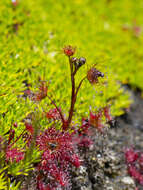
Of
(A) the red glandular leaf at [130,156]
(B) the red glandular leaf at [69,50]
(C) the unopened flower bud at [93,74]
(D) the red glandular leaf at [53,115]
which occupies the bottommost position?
(A) the red glandular leaf at [130,156]

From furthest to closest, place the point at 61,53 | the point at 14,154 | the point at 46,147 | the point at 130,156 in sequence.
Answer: the point at 130,156, the point at 61,53, the point at 46,147, the point at 14,154

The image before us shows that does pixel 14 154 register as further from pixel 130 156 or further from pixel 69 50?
pixel 130 156

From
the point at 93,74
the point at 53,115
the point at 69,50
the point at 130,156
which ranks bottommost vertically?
the point at 130,156

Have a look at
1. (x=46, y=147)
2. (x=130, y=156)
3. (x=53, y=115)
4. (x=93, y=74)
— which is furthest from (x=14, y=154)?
(x=130, y=156)

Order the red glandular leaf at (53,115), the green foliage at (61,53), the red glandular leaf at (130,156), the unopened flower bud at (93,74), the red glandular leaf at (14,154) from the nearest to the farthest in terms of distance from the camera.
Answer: the red glandular leaf at (14,154), the unopened flower bud at (93,74), the red glandular leaf at (53,115), the green foliage at (61,53), the red glandular leaf at (130,156)

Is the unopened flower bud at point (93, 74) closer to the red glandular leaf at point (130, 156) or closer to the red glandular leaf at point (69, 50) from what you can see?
the red glandular leaf at point (69, 50)

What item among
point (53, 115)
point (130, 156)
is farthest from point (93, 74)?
point (130, 156)

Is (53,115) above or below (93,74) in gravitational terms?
below

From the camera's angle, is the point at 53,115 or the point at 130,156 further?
the point at 130,156

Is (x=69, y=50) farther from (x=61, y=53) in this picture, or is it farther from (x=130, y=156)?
(x=130, y=156)

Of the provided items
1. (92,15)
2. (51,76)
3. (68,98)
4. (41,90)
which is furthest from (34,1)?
(41,90)

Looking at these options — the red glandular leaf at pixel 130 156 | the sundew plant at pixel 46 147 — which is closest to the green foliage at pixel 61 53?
the sundew plant at pixel 46 147

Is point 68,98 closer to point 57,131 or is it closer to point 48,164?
point 57,131

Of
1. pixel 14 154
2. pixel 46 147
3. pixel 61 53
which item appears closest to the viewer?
pixel 14 154
